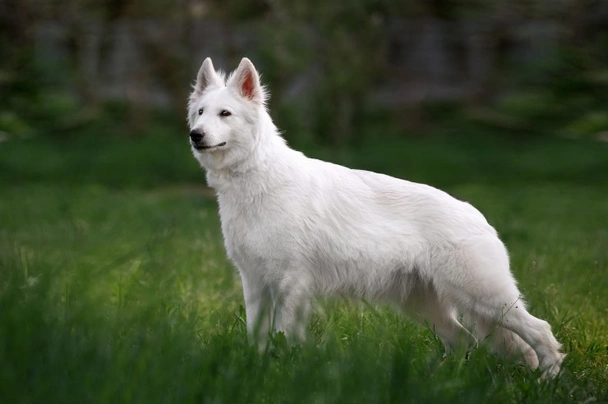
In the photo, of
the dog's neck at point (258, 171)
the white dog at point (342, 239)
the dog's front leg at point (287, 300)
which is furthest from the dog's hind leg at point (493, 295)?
the dog's neck at point (258, 171)

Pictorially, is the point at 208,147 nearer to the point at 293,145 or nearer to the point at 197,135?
the point at 197,135

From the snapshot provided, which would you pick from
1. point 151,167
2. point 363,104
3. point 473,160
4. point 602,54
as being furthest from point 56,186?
point 602,54

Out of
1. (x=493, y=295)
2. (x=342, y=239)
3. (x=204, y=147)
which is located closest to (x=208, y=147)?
(x=204, y=147)

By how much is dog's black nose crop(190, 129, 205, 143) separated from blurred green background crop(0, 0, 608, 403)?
30.1 inches


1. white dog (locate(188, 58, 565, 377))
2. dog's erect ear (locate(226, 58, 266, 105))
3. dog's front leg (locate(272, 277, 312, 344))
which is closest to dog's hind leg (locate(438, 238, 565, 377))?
white dog (locate(188, 58, 565, 377))

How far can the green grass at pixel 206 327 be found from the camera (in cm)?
285

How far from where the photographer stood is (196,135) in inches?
167

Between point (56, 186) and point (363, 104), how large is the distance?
546cm

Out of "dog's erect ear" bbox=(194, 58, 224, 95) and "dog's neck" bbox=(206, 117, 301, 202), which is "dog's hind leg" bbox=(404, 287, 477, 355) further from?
"dog's erect ear" bbox=(194, 58, 224, 95)

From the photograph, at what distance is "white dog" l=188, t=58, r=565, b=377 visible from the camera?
412 centimetres

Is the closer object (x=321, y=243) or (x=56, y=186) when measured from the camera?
(x=321, y=243)

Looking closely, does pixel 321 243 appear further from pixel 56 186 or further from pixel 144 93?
pixel 144 93

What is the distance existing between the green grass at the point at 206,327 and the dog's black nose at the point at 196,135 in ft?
1.94

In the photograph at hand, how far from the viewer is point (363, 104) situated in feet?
47.5
